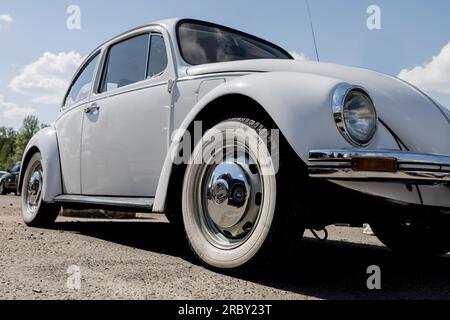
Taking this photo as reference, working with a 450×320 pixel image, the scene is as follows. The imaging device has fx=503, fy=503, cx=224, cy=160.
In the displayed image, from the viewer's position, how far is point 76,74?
228 inches

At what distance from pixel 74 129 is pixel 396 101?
3213mm

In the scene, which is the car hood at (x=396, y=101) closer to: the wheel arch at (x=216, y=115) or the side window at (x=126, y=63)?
the wheel arch at (x=216, y=115)

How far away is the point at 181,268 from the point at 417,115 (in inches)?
63.9

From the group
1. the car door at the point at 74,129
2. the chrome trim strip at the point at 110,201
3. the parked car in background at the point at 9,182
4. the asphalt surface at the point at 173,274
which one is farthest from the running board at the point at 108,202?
the parked car in background at the point at 9,182

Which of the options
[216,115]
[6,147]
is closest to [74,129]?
[216,115]

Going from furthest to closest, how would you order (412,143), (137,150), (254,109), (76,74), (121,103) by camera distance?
(76,74), (121,103), (137,150), (254,109), (412,143)

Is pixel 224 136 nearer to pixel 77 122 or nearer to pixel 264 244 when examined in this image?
pixel 264 244

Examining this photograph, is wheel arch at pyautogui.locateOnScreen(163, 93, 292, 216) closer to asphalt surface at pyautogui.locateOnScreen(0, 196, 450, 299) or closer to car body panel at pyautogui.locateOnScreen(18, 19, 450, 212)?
car body panel at pyautogui.locateOnScreen(18, 19, 450, 212)

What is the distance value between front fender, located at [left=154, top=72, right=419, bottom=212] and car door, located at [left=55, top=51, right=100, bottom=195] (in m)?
2.46

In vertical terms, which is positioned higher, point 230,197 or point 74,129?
point 74,129

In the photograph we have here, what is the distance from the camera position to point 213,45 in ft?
13.4

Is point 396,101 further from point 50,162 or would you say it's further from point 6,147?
point 6,147

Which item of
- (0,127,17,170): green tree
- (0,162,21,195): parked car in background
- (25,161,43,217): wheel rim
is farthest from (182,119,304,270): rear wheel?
(0,127,17,170): green tree
